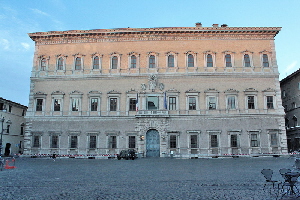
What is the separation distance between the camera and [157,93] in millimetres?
32688

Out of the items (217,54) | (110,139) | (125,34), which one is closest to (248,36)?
(217,54)

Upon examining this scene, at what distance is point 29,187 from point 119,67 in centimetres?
2459

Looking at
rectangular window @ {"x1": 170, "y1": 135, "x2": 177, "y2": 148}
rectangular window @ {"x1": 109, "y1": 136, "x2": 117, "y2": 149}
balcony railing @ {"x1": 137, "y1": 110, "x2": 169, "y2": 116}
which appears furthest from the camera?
rectangular window @ {"x1": 109, "y1": 136, "x2": 117, "y2": 149}

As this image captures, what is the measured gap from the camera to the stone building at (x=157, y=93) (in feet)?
104

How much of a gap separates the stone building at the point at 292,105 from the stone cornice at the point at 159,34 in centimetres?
793

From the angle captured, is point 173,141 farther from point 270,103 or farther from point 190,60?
point 270,103

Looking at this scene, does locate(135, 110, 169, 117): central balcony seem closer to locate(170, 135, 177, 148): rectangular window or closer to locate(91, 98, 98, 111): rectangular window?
locate(170, 135, 177, 148): rectangular window

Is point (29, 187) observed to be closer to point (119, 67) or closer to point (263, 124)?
point (119, 67)

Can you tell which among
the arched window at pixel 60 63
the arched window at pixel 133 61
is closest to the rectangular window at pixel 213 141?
the arched window at pixel 133 61

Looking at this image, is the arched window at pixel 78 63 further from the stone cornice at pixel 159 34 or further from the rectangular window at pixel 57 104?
the rectangular window at pixel 57 104

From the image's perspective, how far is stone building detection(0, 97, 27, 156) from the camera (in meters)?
40.2

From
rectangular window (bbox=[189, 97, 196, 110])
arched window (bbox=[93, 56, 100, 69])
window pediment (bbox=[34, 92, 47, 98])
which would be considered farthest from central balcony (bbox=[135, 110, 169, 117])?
window pediment (bbox=[34, 92, 47, 98])

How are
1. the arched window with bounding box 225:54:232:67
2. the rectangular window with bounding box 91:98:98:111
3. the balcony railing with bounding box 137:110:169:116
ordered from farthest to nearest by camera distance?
the arched window with bounding box 225:54:232:67
the rectangular window with bounding box 91:98:98:111
the balcony railing with bounding box 137:110:169:116

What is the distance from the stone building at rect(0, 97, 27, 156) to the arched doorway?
69.5ft
